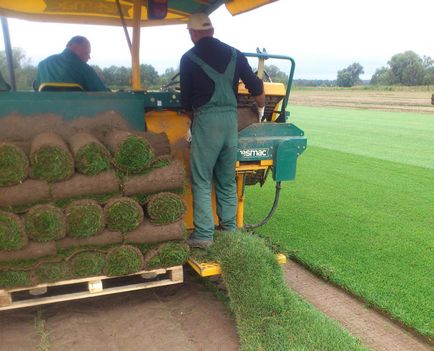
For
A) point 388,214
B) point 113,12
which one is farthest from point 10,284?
point 388,214

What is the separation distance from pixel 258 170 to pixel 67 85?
2.03 m

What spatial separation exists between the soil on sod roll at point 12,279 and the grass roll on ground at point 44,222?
0.29 m

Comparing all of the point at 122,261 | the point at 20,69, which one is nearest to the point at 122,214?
the point at 122,261

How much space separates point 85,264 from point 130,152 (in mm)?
902

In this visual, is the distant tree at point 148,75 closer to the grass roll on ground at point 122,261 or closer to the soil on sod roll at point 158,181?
the soil on sod roll at point 158,181

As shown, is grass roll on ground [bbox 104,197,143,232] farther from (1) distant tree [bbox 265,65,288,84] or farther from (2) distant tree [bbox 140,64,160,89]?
(1) distant tree [bbox 265,65,288,84]

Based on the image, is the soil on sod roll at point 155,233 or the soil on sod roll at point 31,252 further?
the soil on sod roll at point 155,233

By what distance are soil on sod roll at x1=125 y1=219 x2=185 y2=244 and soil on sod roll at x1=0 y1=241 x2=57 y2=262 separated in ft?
1.83

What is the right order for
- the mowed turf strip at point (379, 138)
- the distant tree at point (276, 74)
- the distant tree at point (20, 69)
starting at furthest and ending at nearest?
the mowed turf strip at point (379, 138) < the distant tree at point (276, 74) < the distant tree at point (20, 69)

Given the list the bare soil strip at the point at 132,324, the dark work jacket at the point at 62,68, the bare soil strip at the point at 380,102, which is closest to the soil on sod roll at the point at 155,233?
the bare soil strip at the point at 132,324

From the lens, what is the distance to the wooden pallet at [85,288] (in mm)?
3236

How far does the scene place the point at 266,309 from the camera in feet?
11.1

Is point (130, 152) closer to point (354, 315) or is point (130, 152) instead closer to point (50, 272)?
point (50, 272)

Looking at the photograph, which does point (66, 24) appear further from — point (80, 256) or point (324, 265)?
point (324, 265)
